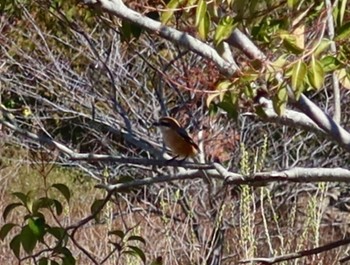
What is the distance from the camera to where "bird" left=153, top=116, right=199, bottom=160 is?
4.53 metres

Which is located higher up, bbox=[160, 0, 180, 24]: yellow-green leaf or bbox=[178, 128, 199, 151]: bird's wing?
bbox=[178, 128, 199, 151]: bird's wing

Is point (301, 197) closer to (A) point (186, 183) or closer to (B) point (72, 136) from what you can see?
(A) point (186, 183)

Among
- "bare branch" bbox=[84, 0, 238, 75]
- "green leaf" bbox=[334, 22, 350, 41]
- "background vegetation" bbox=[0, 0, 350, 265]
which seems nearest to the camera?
"green leaf" bbox=[334, 22, 350, 41]

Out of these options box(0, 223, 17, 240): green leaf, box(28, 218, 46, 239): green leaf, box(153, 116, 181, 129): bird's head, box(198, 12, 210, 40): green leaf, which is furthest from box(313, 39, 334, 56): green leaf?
box(153, 116, 181, 129): bird's head

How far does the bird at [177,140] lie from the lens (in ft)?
14.8

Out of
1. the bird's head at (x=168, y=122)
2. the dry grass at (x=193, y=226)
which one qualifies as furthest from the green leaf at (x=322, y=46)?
the bird's head at (x=168, y=122)

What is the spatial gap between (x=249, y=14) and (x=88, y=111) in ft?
16.1

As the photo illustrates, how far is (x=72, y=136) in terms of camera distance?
29.1 feet

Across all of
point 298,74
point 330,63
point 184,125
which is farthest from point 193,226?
point 298,74

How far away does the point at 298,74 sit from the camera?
80.1 inches

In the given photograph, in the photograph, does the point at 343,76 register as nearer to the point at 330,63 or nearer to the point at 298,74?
the point at 330,63

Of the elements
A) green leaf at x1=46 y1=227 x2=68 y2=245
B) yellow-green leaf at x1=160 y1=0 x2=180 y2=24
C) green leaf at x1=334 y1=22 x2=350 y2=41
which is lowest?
green leaf at x1=46 y1=227 x2=68 y2=245

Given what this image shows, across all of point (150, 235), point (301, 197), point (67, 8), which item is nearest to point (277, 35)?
point (150, 235)

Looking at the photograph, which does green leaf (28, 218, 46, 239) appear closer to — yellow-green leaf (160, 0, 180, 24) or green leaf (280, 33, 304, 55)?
yellow-green leaf (160, 0, 180, 24)
